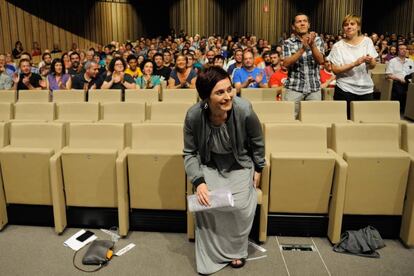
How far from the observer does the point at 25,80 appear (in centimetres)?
566

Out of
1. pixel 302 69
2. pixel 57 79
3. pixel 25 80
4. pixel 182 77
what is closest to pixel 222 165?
pixel 302 69

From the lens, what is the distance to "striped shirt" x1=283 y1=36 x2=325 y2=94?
12.4ft

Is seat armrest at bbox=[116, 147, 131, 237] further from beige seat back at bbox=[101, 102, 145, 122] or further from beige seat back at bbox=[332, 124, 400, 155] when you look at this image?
beige seat back at bbox=[332, 124, 400, 155]

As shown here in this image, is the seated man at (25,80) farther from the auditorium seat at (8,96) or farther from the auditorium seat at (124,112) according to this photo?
the auditorium seat at (124,112)

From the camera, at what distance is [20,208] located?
117 inches

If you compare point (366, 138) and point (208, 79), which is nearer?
point (208, 79)

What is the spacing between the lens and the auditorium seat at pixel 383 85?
6.41 m

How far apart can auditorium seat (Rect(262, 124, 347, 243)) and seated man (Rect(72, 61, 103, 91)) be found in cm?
335

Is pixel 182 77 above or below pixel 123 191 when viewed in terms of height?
above

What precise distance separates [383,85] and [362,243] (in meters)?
4.63

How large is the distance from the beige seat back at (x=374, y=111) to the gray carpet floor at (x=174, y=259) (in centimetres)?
135

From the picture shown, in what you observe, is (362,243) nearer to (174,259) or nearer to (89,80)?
(174,259)

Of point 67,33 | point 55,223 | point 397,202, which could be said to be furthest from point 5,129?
point 67,33

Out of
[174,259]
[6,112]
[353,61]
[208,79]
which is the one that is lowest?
[174,259]
